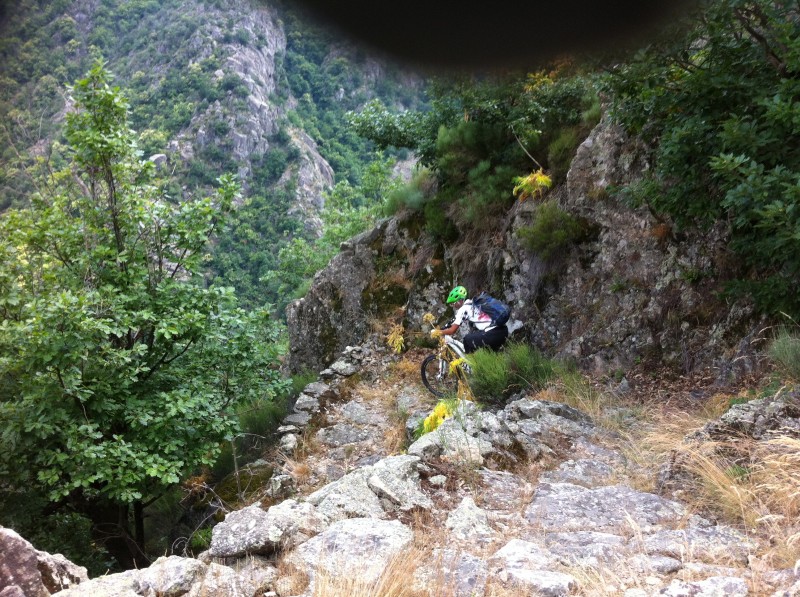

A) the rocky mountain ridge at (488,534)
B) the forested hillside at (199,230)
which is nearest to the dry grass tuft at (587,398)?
the rocky mountain ridge at (488,534)

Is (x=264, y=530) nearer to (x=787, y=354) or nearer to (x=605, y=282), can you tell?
(x=787, y=354)

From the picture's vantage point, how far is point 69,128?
6.62 meters

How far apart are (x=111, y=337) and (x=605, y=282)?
21.7 ft

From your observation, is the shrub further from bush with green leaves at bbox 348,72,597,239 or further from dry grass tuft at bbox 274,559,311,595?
dry grass tuft at bbox 274,559,311,595

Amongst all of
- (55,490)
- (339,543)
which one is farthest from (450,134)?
(339,543)

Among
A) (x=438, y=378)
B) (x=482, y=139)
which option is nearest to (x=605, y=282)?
(x=438, y=378)

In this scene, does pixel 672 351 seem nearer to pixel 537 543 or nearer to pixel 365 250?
pixel 537 543

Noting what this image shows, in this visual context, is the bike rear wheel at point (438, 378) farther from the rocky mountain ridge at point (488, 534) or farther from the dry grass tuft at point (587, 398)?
the rocky mountain ridge at point (488, 534)

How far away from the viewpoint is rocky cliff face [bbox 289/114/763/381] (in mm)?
6602

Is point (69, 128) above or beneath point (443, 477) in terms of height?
above

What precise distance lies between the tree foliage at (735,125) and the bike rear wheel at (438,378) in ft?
12.7

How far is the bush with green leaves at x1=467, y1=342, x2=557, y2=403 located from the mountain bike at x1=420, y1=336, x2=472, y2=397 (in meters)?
0.32

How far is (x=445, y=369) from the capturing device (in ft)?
29.6

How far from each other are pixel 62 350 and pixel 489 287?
6.62 metres
